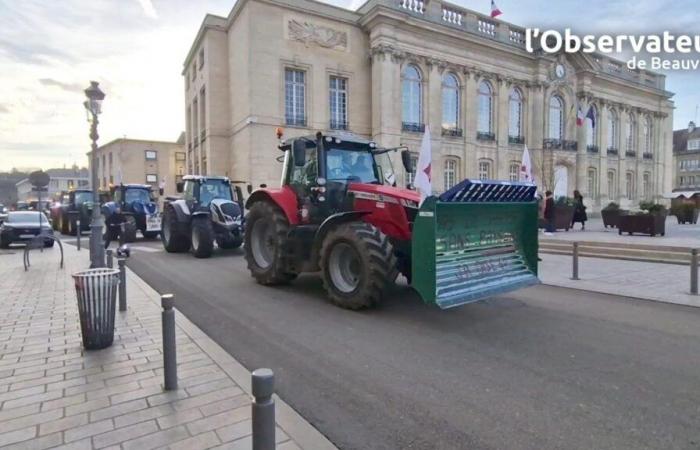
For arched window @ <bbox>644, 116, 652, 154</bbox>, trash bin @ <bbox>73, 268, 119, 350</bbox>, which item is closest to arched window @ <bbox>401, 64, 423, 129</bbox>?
trash bin @ <bbox>73, 268, 119, 350</bbox>

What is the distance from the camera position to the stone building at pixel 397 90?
82.3 feet

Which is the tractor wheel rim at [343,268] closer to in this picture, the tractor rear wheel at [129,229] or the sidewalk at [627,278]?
the sidewalk at [627,278]

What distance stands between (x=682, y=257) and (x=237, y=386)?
1114 centimetres

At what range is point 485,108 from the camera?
32.1 meters

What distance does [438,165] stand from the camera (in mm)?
29531

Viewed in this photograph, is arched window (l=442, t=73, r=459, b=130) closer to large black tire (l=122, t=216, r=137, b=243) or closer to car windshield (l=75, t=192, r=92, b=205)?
large black tire (l=122, t=216, r=137, b=243)

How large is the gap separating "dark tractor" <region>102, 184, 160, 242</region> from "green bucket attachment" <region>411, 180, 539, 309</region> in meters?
14.9

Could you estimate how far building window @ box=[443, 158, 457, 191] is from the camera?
100 ft

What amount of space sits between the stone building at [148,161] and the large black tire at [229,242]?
138 ft

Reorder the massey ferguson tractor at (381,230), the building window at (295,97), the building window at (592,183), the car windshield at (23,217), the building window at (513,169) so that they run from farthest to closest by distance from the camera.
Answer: the building window at (592,183) → the building window at (513,169) → the building window at (295,97) → the car windshield at (23,217) → the massey ferguson tractor at (381,230)

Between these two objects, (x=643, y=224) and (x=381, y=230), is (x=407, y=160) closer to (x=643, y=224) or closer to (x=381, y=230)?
(x=381, y=230)

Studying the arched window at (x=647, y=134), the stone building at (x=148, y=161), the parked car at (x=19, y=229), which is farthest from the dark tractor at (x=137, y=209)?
the arched window at (x=647, y=134)

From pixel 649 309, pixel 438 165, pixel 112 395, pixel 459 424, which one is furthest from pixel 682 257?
pixel 438 165

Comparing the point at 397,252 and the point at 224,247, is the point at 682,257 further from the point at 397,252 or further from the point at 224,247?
the point at 224,247
